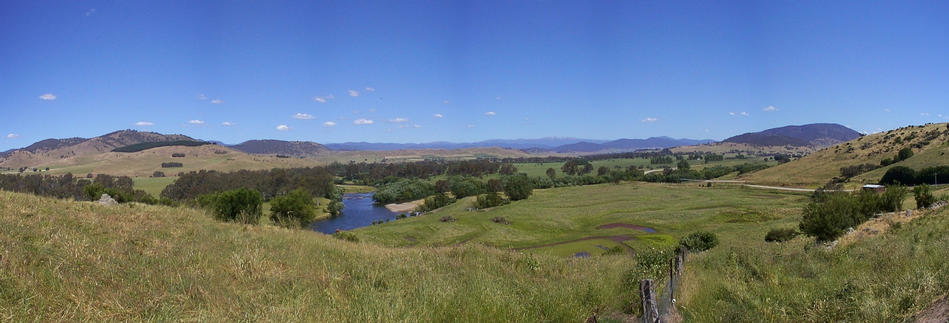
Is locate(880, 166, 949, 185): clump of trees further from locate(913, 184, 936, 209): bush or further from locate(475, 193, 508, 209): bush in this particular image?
locate(475, 193, 508, 209): bush

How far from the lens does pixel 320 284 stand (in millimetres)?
6516

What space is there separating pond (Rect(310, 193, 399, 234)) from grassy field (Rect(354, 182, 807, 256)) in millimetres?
15283

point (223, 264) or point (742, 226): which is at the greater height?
point (223, 264)

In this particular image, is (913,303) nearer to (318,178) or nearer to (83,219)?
(83,219)

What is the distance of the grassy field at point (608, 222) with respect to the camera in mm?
56531

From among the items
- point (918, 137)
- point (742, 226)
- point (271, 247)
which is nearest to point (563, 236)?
point (742, 226)

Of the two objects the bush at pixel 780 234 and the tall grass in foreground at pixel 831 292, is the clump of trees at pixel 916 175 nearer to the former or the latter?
the bush at pixel 780 234

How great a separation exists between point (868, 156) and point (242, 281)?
512ft

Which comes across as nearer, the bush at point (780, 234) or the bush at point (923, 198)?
the bush at point (923, 198)

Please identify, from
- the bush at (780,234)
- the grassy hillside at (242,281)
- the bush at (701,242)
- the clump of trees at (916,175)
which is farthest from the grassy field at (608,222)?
the grassy hillside at (242,281)

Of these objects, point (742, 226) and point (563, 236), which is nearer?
point (742, 226)

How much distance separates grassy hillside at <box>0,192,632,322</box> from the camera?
480cm

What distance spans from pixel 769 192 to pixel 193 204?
362ft

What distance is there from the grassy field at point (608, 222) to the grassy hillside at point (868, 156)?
21.5 metres
